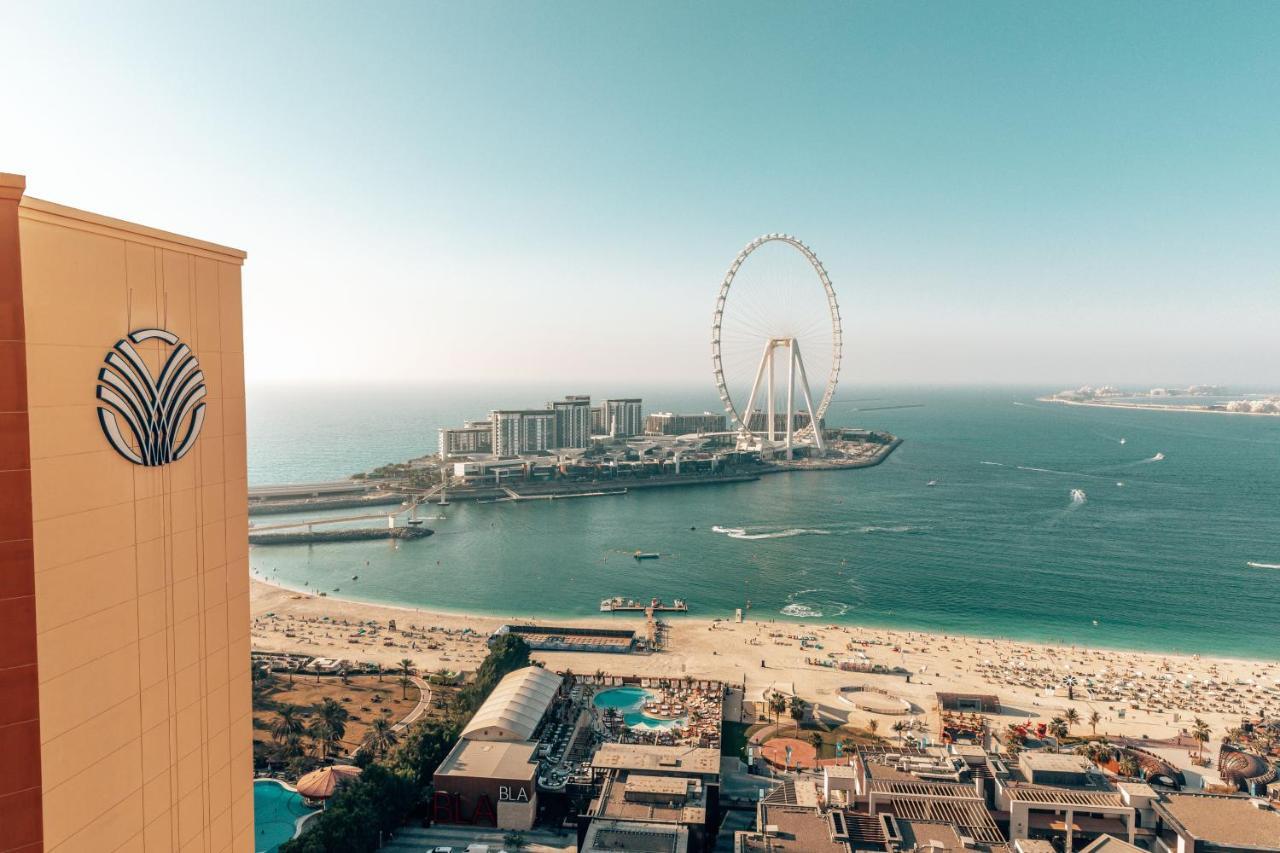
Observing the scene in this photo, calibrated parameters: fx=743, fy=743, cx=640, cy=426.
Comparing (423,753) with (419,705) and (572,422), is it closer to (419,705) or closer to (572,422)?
(419,705)

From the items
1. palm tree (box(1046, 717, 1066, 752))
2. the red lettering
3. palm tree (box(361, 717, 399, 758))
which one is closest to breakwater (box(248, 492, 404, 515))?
palm tree (box(361, 717, 399, 758))

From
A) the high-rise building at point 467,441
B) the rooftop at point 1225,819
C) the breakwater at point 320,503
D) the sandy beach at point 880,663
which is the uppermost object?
the high-rise building at point 467,441

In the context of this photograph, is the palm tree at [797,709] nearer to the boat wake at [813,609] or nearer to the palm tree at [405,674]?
the boat wake at [813,609]

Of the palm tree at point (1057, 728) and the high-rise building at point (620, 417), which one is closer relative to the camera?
the palm tree at point (1057, 728)

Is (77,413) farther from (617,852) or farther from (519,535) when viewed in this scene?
(519,535)

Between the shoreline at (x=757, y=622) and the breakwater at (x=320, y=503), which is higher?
the breakwater at (x=320, y=503)

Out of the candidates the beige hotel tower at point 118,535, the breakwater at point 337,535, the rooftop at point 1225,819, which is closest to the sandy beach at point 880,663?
the rooftop at point 1225,819

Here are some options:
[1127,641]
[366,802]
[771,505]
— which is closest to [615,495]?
[771,505]

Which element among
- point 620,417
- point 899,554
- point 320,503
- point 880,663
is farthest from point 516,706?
point 620,417
